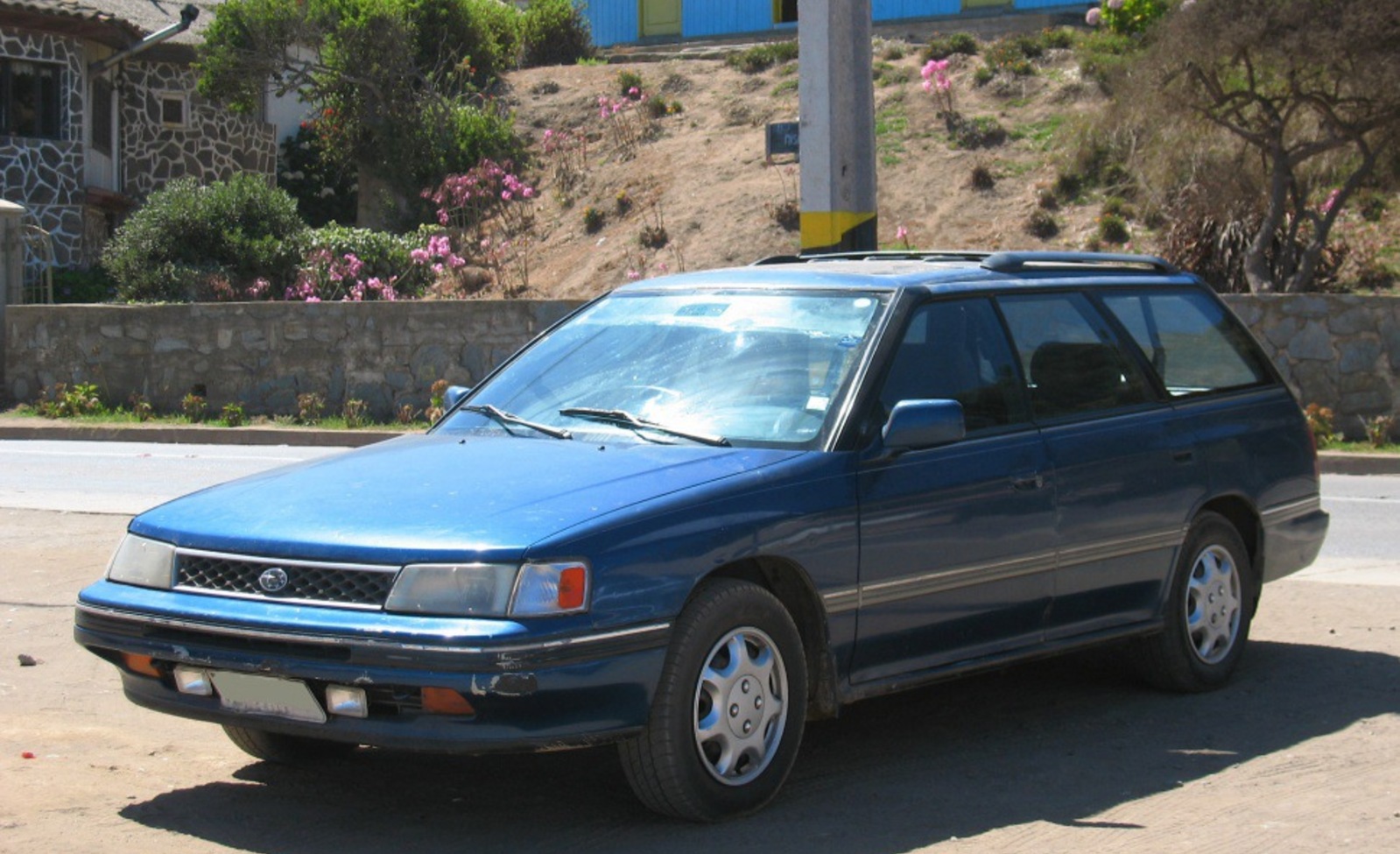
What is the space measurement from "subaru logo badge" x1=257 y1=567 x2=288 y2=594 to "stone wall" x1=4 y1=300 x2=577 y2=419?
14.2 meters

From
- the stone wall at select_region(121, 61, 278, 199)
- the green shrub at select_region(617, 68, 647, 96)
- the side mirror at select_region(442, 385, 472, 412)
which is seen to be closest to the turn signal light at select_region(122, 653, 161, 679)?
the side mirror at select_region(442, 385, 472, 412)

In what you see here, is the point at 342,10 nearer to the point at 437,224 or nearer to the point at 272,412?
the point at 437,224

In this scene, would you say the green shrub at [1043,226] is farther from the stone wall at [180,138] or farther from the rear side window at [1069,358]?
the rear side window at [1069,358]

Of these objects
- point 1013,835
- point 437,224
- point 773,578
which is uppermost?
point 437,224

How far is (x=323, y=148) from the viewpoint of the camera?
1374 inches

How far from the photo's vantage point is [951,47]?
33.3 m

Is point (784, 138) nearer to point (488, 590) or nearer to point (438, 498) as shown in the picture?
point (438, 498)

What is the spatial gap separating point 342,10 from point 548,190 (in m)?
5.57

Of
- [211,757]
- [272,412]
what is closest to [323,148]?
[272,412]

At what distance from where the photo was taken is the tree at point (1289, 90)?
20.0m

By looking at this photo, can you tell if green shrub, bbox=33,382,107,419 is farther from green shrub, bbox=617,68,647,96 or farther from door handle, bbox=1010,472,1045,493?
door handle, bbox=1010,472,1045,493

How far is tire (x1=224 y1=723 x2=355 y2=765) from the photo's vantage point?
5762mm

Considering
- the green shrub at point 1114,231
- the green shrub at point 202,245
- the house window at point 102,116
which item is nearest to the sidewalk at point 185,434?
the green shrub at point 202,245

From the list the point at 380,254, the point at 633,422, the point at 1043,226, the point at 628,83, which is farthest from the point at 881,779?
the point at 628,83
